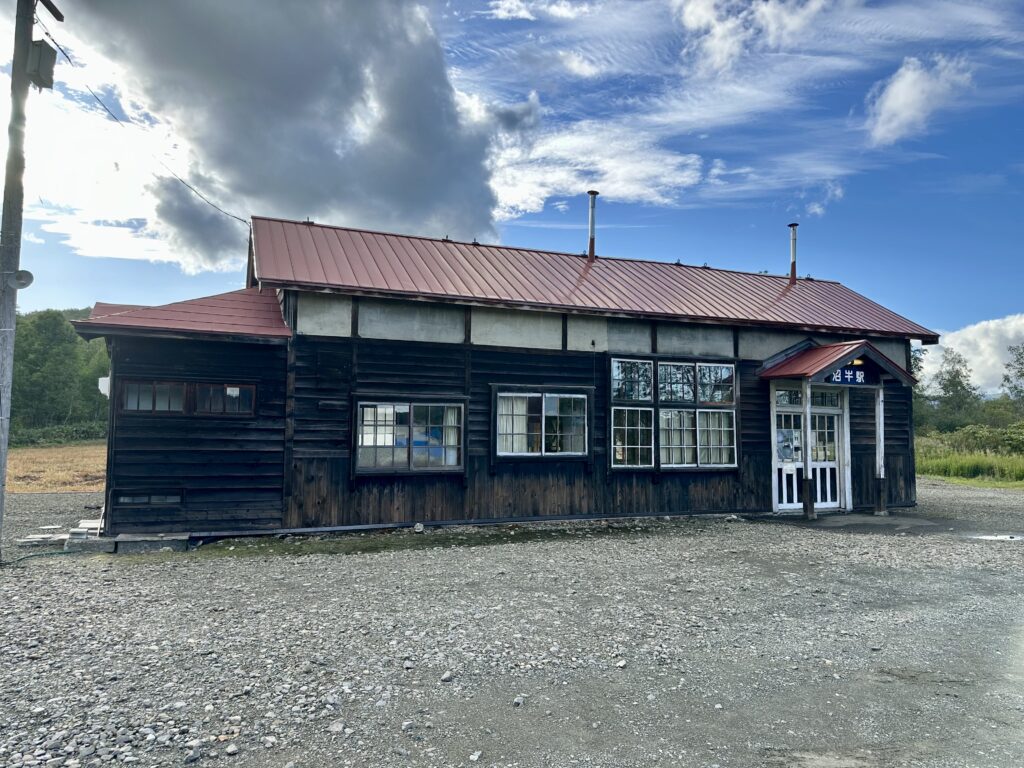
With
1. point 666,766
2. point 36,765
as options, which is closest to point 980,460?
point 666,766

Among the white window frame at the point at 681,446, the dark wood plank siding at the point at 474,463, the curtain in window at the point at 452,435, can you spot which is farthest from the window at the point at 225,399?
the white window frame at the point at 681,446

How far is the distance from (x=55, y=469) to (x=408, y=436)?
16.6 meters

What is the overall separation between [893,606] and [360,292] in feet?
24.8

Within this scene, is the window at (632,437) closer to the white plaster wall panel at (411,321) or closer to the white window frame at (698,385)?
the white window frame at (698,385)

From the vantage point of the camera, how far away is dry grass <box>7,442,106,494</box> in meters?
17.0

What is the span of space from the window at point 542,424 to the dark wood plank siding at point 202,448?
3439 mm

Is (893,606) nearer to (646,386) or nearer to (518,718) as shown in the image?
(518,718)

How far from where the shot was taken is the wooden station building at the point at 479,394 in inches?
350

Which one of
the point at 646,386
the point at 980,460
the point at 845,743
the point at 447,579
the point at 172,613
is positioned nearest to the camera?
the point at 845,743

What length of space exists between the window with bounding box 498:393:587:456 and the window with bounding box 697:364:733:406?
2402 mm

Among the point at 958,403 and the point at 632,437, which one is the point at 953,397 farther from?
the point at 632,437

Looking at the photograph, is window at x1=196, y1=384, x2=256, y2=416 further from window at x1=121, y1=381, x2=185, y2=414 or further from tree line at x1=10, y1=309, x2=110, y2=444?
tree line at x1=10, y1=309, x2=110, y2=444

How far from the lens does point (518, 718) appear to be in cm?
350

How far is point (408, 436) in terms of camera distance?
9953mm
